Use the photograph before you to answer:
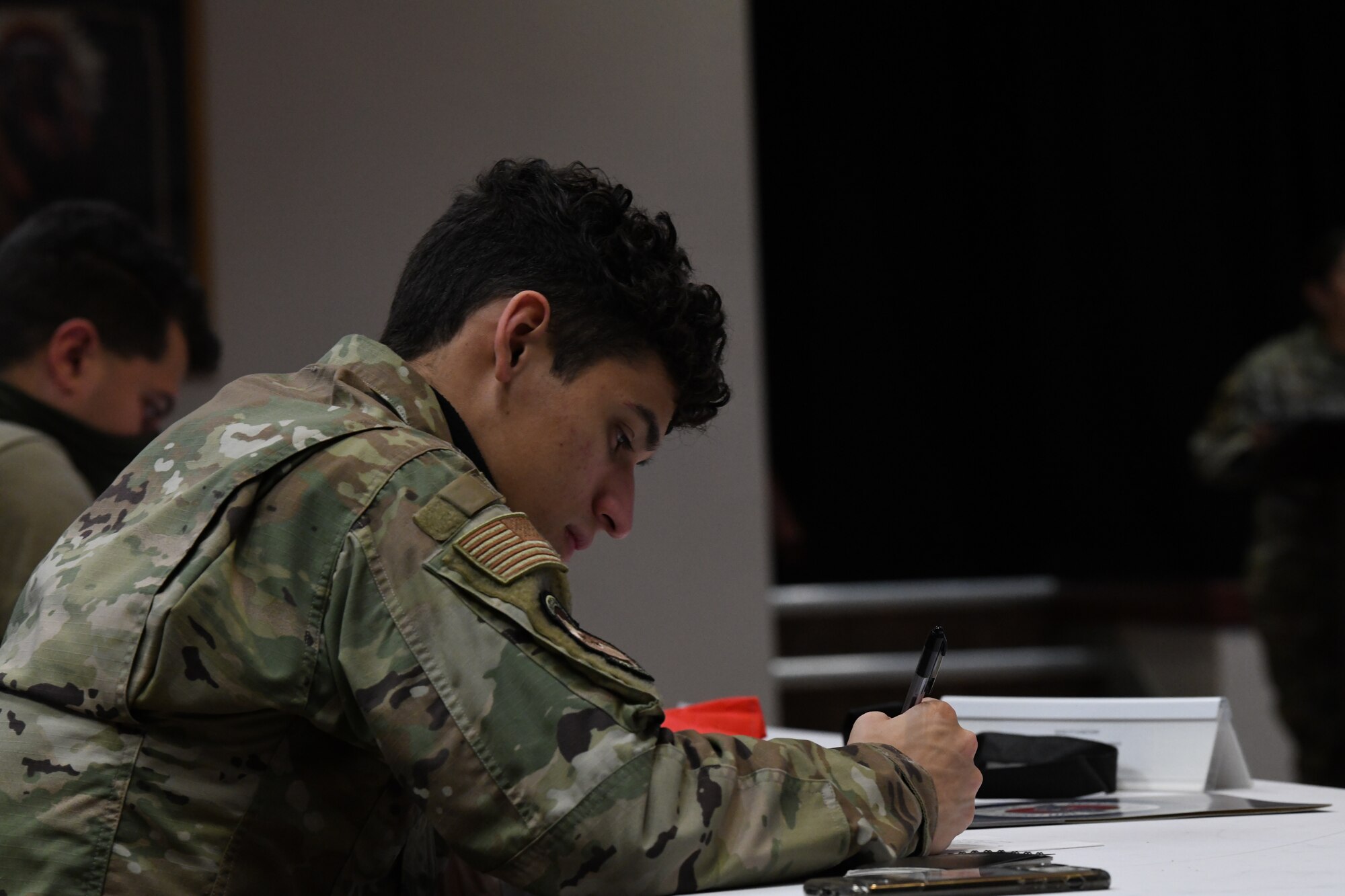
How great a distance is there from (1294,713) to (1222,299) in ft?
6.36

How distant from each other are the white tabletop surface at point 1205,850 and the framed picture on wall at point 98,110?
270cm

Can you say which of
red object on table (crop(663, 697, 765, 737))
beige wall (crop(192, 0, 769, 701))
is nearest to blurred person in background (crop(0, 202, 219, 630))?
beige wall (crop(192, 0, 769, 701))

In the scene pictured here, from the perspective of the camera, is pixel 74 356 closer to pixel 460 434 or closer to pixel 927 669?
pixel 460 434

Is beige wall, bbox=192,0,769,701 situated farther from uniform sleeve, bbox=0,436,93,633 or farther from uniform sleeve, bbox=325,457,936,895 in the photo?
uniform sleeve, bbox=325,457,936,895

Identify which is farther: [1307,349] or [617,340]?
[1307,349]

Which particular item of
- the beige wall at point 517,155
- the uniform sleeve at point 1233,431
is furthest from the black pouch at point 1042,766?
the uniform sleeve at point 1233,431

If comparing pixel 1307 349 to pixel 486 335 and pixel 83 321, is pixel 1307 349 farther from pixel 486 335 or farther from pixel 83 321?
pixel 486 335

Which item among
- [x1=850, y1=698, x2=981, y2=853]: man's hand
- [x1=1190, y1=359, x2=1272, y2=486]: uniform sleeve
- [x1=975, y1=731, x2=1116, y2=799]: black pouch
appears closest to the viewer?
[x1=850, y1=698, x2=981, y2=853]: man's hand

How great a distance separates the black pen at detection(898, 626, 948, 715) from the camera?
1204 mm

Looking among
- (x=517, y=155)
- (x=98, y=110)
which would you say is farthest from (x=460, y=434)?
(x=98, y=110)

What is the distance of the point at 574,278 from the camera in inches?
47.1

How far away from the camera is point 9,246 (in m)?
2.34

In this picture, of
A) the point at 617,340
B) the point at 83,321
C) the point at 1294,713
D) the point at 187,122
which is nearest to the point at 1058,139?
the point at 1294,713

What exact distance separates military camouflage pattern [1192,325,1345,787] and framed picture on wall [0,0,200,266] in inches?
Result: 115
